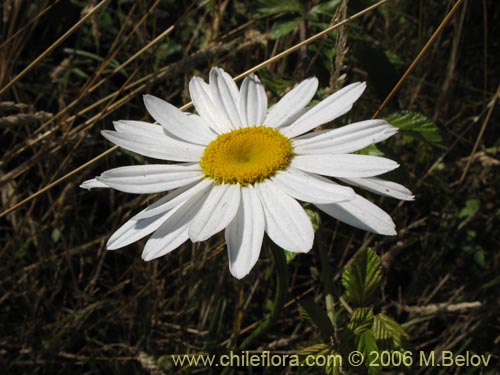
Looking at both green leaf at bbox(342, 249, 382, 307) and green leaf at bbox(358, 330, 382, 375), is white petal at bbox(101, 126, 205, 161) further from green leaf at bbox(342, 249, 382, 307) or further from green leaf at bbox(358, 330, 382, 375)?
green leaf at bbox(358, 330, 382, 375)

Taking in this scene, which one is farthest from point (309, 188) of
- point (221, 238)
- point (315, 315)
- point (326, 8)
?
point (326, 8)

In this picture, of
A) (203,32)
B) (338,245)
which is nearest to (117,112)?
(203,32)

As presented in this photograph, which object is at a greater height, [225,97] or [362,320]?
[225,97]

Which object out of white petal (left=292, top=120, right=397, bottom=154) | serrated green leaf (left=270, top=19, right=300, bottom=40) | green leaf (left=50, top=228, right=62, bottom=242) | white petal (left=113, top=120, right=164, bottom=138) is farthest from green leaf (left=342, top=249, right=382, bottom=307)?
green leaf (left=50, top=228, right=62, bottom=242)

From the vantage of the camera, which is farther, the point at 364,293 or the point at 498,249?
the point at 498,249

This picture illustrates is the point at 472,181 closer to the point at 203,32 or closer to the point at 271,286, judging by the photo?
the point at 271,286

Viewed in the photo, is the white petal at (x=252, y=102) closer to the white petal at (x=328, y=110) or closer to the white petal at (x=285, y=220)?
the white petal at (x=328, y=110)

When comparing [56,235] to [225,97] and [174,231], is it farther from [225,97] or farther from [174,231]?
[174,231]
